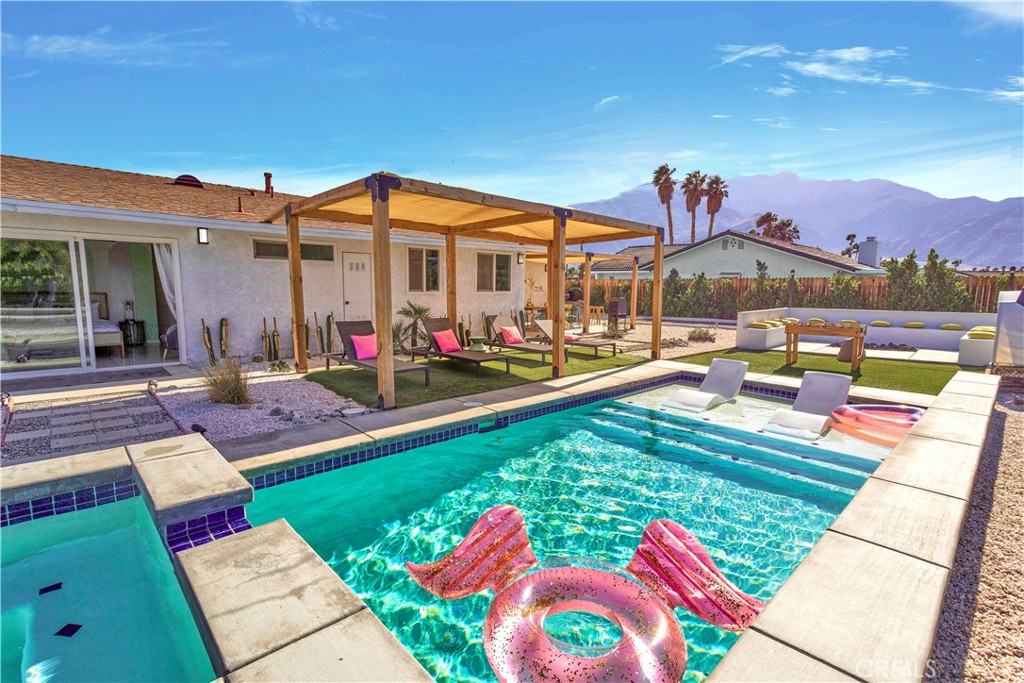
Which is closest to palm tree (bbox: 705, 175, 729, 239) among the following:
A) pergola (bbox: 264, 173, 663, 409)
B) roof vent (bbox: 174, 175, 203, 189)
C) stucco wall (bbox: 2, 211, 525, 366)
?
pergola (bbox: 264, 173, 663, 409)

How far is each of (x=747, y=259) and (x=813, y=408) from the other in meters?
22.8

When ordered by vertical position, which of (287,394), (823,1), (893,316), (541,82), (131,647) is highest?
(541,82)

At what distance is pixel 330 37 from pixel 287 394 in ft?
27.5

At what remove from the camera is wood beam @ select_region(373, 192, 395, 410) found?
6.21 m

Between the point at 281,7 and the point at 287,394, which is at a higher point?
the point at 281,7

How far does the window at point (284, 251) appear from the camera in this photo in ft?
33.8

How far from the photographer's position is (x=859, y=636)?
198cm

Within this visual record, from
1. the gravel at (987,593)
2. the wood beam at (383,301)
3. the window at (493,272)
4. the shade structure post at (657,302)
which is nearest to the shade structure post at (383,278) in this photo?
the wood beam at (383,301)

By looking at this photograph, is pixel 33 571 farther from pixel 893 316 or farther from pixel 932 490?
pixel 893 316

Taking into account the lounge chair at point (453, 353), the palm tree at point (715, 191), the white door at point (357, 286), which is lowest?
the lounge chair at point (453, 353)

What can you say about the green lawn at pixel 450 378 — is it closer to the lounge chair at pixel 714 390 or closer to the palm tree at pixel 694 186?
the lounge chair at pixel 714 390

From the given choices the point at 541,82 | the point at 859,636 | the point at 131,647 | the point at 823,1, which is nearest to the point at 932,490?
the point at 859,636

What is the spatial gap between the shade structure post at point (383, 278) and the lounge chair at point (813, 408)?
5308mm

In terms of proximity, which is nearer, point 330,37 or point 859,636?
point 859,636
